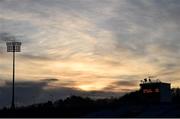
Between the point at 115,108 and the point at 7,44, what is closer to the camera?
the point at 7,44

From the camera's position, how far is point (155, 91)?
13500 centimetres

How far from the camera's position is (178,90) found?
197 meters

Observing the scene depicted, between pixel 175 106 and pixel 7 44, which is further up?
pixel 7 44

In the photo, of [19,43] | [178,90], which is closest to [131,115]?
[19,43]

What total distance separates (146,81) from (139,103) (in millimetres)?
6946

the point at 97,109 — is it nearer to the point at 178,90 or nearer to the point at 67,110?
the point at 67,110

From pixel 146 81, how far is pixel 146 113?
80.0ft

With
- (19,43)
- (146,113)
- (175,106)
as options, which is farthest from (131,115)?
(19,43)

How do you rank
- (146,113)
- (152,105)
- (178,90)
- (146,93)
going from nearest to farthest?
1. (146,113)
2. (152,105)
3. (146,93)
4. (178,90)

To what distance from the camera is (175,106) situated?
116500 millimetres

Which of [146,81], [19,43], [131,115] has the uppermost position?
[19,43]

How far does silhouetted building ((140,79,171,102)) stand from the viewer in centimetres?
13462

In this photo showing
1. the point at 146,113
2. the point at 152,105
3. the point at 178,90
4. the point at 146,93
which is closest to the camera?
the point at 146,113

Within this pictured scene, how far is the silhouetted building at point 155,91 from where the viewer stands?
135 metres
